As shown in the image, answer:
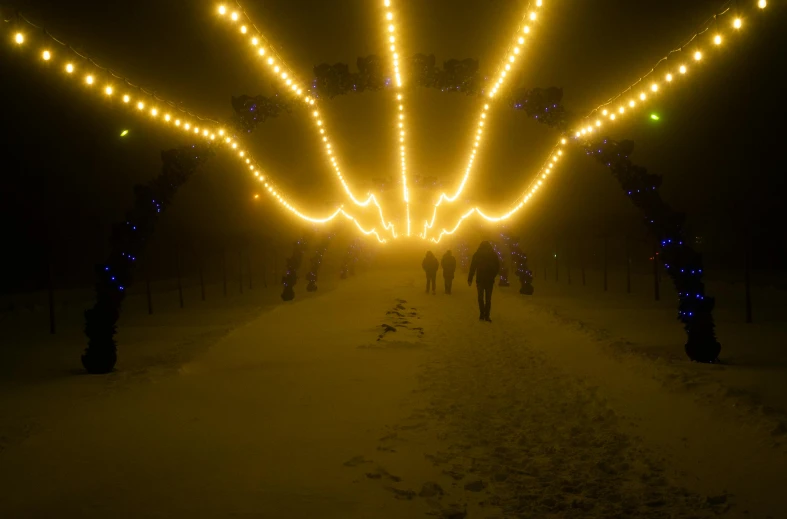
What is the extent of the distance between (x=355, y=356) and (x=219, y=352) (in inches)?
105

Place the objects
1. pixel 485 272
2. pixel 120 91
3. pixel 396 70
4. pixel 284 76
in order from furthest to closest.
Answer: pixel 485 272 → pixel 396 70 → pixel 284 76 → pixel 120 91

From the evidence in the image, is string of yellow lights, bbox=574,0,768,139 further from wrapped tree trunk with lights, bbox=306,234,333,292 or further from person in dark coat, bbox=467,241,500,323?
wrapped tree trunk with lights, bbox=306,234,333,292

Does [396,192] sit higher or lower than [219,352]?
higher

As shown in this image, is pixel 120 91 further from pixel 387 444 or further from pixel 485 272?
pixel 485 272

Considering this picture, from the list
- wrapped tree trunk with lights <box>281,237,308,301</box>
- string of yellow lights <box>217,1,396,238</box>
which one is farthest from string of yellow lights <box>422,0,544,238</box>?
wrapped tree trunk with lights <box>281,237,308,301</box>

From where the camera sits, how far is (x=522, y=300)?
2581cm

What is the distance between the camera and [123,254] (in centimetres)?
1272

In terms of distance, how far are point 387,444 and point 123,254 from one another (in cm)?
756

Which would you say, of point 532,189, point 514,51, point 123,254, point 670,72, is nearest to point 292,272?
point 532,189

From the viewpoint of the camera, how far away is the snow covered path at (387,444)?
17.9 ft

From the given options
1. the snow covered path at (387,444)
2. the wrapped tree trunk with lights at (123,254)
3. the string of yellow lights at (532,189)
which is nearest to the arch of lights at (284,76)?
the wrapped tree trunk with lights at (123,254)

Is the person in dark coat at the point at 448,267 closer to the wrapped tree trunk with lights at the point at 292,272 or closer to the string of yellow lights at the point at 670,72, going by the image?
the wrapped tree trunk with lights at the point at 292,272

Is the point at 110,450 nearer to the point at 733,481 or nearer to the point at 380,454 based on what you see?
the point at 380,454

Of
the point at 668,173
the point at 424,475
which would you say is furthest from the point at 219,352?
the point at 668,173
